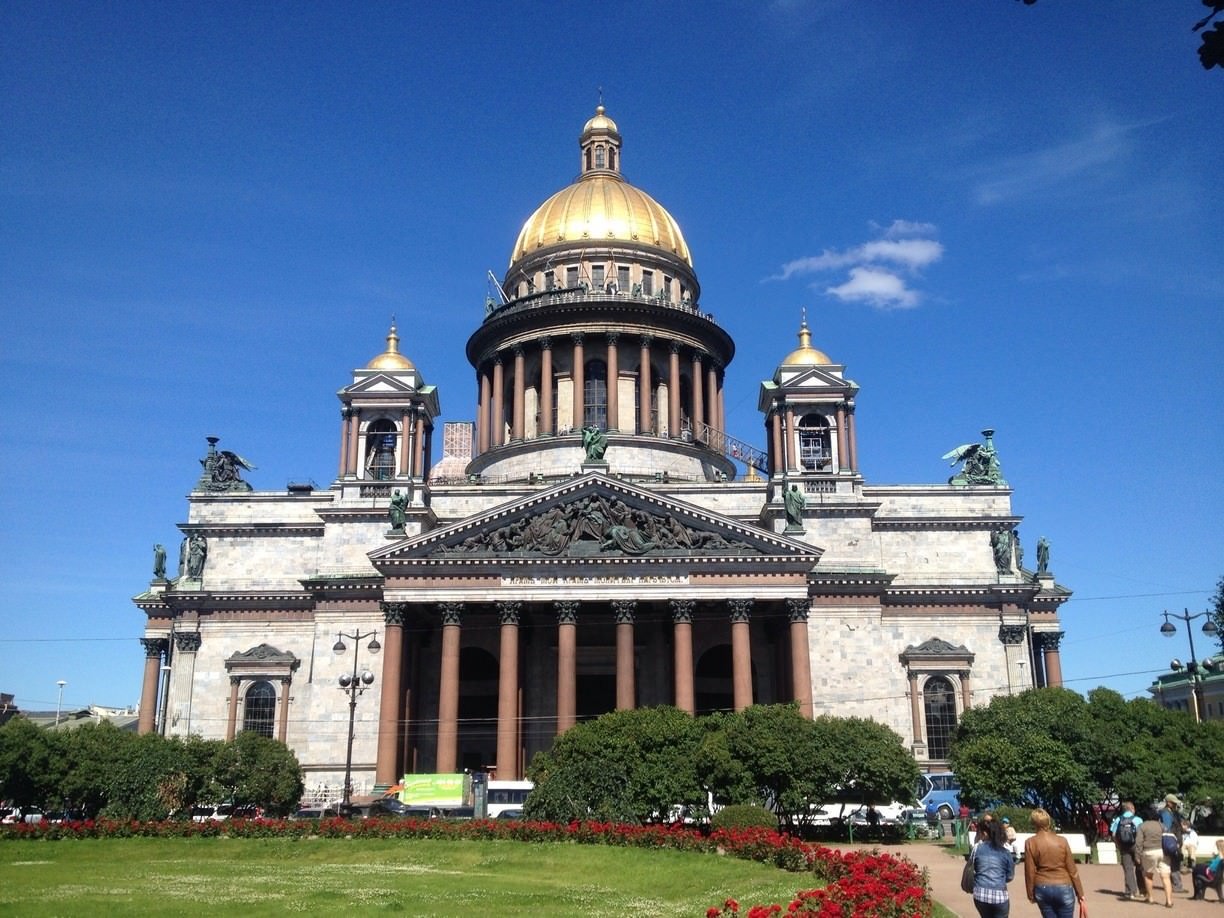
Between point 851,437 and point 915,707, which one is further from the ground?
point 851,437

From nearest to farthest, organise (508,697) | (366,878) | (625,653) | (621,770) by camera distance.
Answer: (366,878)
(621,770)
(508,697)
(625,653)

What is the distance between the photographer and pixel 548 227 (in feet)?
252

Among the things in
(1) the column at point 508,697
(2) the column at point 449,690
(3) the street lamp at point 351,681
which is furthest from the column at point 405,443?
(1) the column at point 508,697

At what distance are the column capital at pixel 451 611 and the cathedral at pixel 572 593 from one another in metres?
0.07

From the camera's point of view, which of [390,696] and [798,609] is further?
[798,609]

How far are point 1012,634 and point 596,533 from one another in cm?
2269

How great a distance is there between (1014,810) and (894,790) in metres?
5.59

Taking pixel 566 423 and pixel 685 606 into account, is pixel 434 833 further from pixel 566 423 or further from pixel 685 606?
pixel 566 423

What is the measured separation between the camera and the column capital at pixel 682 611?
1994 inches

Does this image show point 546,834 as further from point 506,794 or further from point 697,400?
point 697,400

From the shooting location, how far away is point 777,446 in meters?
60.8

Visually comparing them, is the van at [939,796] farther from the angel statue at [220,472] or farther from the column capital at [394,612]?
the angel statue at [220,472]

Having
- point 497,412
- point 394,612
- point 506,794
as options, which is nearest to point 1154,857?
point 506,794

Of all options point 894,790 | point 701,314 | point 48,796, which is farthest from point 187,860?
point 701,314
